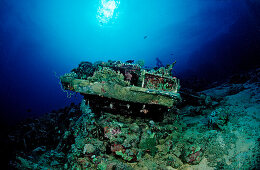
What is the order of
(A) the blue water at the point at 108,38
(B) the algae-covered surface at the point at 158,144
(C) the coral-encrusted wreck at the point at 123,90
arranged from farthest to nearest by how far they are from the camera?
(A) the blue water at the point at 108,38 < (C) the coral-encrusted wreck at the point at 123,90 < (B) the algae-covered surface at the point at 158,144

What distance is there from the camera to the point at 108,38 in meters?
124

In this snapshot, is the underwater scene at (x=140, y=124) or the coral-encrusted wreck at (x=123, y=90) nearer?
the underwater scene at (x=140, y=124)

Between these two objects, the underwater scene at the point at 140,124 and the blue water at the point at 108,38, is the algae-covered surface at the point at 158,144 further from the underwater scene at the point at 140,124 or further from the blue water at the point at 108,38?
the blue water at the point at 108,38

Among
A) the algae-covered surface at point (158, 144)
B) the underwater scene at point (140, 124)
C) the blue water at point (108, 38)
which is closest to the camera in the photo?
the algae-covered surface at point (158, 144)

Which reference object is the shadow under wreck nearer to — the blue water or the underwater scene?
the underwater scene

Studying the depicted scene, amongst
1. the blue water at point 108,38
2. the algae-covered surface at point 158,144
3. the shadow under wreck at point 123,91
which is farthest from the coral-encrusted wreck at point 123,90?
the blue water at point 108,38

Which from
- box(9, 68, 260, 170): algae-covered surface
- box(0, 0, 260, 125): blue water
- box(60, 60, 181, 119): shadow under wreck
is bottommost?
box(9, 68, 260, 170): algae-covered surface

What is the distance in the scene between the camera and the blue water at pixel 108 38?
35331mm

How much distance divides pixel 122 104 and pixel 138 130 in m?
1.10

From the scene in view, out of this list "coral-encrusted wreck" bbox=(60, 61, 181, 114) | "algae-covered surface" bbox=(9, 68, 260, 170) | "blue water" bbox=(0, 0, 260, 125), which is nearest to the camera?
"algae-covered surface" bbox=(9, 68, 260, 170)

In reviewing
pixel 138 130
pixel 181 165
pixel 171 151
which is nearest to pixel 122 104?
pixel 138 130

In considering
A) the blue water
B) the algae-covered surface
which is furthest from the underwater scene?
the blue water

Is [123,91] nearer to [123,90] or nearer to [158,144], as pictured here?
[123,90]

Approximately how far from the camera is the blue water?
35.3 m
